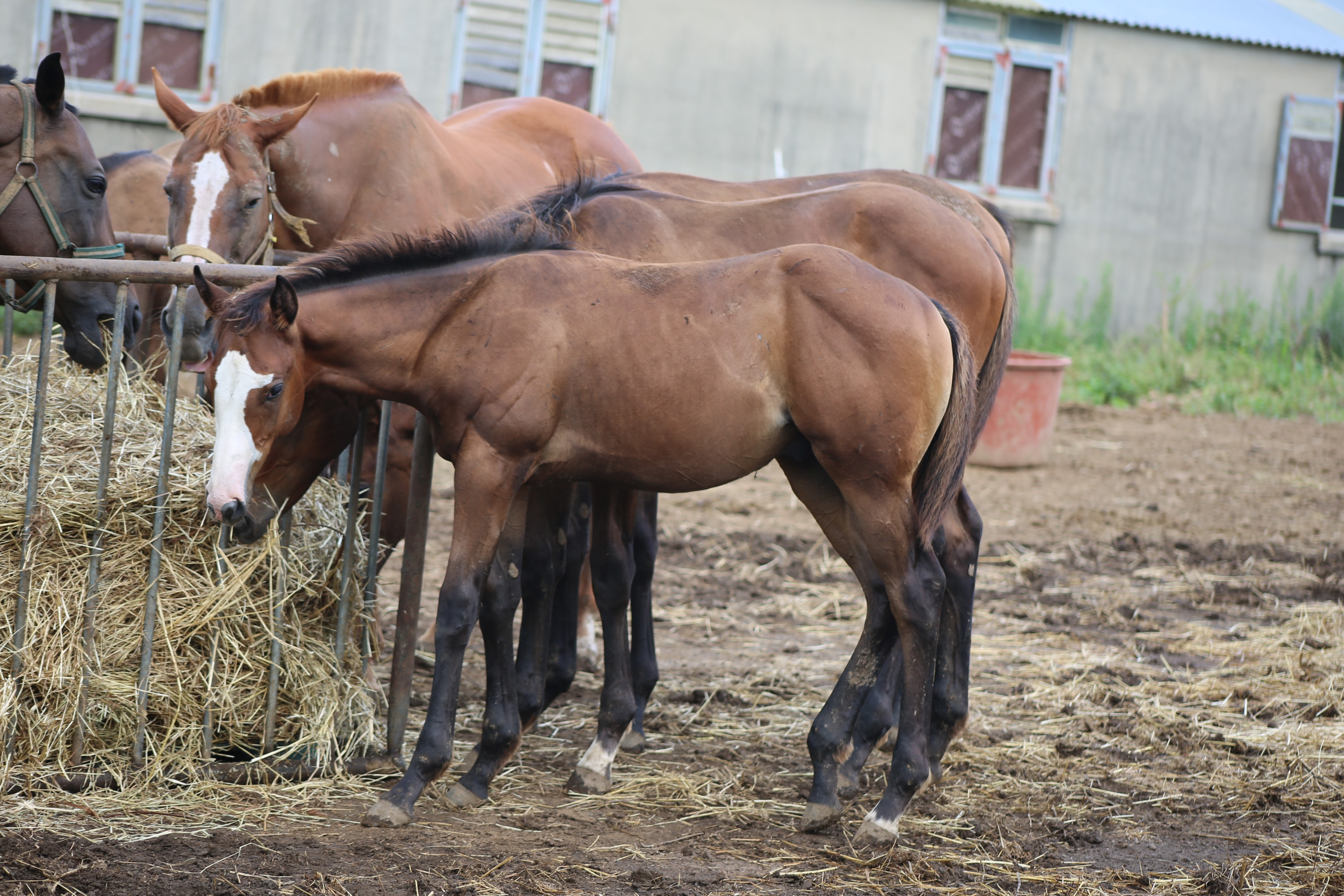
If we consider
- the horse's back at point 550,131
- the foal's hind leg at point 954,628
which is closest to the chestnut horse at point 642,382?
the foal's hind leg at point 954,628

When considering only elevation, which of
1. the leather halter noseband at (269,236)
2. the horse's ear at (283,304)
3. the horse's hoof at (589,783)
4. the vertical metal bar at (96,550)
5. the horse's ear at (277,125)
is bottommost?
the horse's hoof at (589,783)

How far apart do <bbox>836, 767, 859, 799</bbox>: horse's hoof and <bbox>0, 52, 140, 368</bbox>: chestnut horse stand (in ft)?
9.48

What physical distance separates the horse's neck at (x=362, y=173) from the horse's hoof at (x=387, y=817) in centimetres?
220

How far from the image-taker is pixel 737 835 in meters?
3.56

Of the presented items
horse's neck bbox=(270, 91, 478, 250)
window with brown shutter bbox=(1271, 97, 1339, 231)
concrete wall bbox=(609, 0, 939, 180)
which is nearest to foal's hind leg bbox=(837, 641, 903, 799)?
horse's neck bbox=(270, 91, 478, 250)

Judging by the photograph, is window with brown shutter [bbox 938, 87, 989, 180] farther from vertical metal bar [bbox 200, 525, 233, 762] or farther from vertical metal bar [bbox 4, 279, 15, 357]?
vertical metal bar [bbox 200, 525, 233, 762]

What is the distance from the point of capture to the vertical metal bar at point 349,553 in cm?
385

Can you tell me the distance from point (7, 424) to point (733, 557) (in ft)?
13.7

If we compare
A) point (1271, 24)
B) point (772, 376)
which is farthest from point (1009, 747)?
point (1271, 24)

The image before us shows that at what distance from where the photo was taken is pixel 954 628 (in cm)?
420

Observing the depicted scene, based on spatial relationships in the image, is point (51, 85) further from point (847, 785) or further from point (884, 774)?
point (884, 774)

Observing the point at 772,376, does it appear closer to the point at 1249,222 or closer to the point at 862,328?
the point at 862,328

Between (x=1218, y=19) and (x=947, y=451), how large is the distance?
12907 mm

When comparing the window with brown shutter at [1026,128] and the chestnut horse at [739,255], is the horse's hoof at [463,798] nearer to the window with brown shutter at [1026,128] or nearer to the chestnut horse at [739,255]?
the chestnut horse at [739,255]
